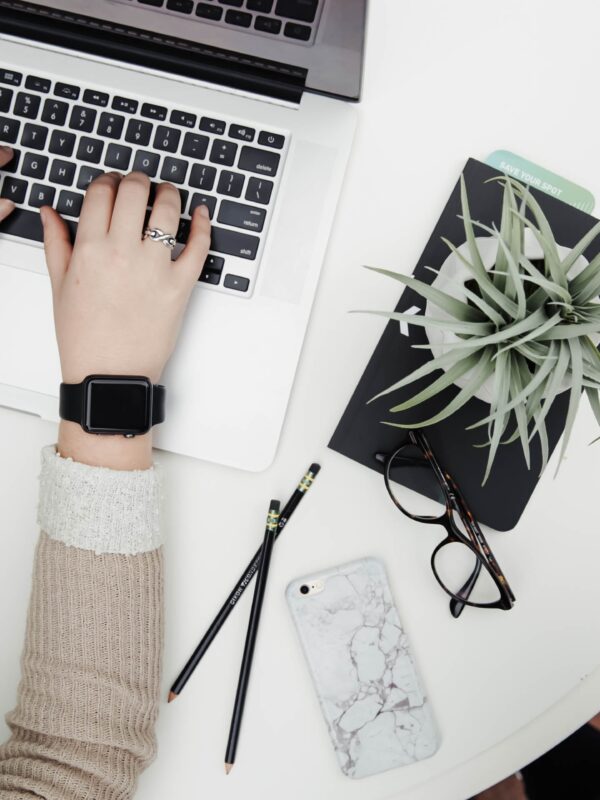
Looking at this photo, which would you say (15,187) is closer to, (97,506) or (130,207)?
(130,207)

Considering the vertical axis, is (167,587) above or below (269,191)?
below

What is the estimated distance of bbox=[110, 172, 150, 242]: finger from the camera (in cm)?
52

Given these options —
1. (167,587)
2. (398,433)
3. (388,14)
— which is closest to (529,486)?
(398,433)

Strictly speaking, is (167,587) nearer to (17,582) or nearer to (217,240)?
(17,582)

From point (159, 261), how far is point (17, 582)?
333 millimetres

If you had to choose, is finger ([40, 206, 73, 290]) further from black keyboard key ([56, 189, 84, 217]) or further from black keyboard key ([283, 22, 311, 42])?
black keyboard key ([283, 22, 311, 42])

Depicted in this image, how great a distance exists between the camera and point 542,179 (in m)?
0.59

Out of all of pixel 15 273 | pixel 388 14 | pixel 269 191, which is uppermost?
pixel 388 14

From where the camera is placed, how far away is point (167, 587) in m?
0.59

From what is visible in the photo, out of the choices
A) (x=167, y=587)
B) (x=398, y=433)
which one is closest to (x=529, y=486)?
(x=398, y=433)

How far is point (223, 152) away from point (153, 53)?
112mm

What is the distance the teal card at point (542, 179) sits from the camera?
590 millimetres

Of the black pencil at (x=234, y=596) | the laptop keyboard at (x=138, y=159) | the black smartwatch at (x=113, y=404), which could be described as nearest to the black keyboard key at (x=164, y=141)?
the laptop keyboard at (x=138, y=159)

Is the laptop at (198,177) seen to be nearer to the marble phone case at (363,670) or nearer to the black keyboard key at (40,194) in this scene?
the black keyboard key at (40,194)
